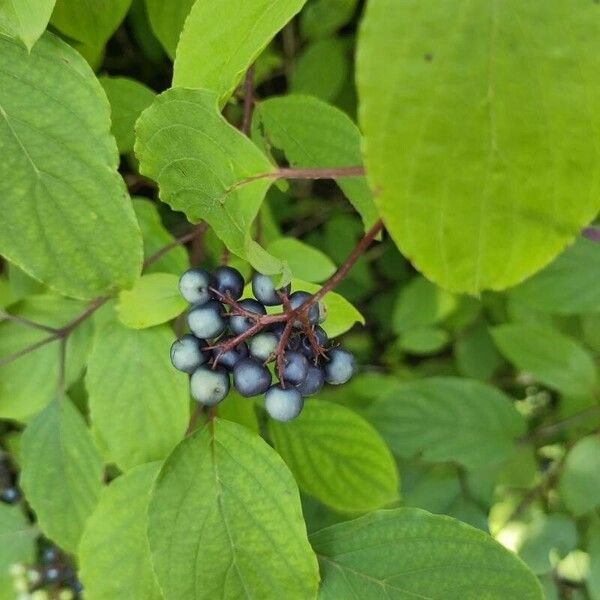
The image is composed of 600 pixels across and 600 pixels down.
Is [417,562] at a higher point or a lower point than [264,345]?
lower

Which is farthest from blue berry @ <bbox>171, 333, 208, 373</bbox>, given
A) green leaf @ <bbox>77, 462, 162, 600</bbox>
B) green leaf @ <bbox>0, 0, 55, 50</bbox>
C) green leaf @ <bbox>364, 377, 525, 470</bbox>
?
green leaf @ <bbox>364, 377, 525, 470</bbox>

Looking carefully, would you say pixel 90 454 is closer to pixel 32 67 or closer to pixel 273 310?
pixel 273 310

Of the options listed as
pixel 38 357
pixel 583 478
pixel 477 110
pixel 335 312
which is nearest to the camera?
pixel 477 110

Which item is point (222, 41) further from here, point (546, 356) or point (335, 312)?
point (546, 356)

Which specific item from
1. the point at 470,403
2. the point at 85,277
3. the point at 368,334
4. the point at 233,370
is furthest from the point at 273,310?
the point at 368,334

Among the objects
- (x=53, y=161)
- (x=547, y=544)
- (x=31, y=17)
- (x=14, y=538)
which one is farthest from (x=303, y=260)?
(x=14, y=538)

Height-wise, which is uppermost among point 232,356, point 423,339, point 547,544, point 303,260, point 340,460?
point 232,356

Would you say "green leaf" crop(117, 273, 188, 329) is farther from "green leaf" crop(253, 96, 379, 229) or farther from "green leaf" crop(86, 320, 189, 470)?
"green leaf" crop(253, 96, 379, 229)

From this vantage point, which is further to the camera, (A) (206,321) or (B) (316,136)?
(B) (316,136)
